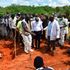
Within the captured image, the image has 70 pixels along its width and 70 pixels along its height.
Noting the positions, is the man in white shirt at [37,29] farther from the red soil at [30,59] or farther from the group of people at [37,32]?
the red soil at [30,59]

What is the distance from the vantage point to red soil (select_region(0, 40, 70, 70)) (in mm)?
15297

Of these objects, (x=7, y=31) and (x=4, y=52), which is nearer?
(x=4, y=52)

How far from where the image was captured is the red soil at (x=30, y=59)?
50.2 feet

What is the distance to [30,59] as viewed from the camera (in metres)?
16.5

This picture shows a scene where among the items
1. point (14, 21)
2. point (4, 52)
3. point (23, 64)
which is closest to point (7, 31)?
point (14, 21)

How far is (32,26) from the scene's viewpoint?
1825 cm

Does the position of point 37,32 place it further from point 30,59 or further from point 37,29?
point 30,59

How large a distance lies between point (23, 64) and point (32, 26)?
2.98 meters

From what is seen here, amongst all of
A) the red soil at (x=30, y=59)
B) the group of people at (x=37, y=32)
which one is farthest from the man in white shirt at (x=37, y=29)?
the red soil at (x=30, y=59)

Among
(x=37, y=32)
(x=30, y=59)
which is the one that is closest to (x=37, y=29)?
(x=37, y=32)

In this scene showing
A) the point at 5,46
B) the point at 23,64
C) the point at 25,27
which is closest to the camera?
the point at 23,64

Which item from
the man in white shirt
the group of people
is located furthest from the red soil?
the man in white shirt

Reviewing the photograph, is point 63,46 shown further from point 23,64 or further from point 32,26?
point 23,64

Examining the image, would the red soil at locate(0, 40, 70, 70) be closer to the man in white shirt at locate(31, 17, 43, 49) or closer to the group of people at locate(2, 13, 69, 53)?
the group of people at locate(2, 13, 69, 53)
